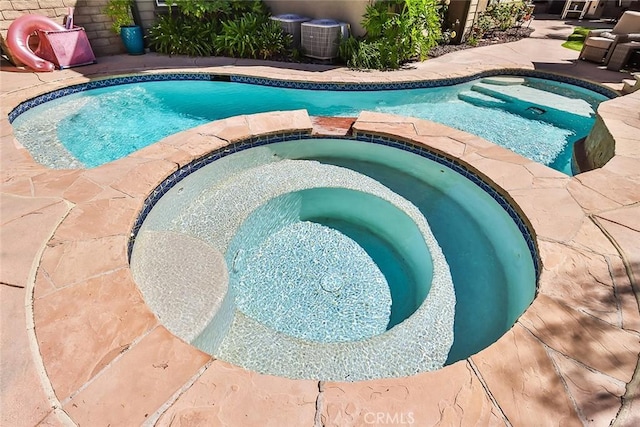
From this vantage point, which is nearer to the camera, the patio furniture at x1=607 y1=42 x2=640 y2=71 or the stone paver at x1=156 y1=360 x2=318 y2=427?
the stone paver at x1=156 y1=360 x2=318 y2=427

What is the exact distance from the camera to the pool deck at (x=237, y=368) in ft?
5.47

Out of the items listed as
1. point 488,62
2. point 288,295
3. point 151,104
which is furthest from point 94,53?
point 488,62

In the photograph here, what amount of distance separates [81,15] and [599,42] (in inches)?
503

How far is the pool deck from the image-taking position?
5.47ft

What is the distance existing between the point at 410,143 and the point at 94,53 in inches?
348

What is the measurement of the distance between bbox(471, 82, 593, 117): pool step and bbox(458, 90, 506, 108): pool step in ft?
0.51

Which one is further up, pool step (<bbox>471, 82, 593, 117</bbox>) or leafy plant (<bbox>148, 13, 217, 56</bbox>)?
leafy plant (<bbox>148, 13, 217, 56</bbox>)

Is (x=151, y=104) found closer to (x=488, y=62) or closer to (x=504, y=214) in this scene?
(x=504, y=214)

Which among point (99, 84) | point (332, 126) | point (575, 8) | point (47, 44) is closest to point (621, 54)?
point (332, 126)

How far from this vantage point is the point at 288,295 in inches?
121

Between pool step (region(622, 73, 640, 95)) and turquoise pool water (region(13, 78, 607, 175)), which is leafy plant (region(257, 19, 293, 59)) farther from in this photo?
pool step (region(622, 73, 640, 95))

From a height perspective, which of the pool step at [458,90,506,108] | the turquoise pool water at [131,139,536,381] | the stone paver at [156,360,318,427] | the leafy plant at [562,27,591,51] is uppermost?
the leafy plant at [562,27,591,51]

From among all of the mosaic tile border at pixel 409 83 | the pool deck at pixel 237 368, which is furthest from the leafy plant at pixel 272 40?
the pool deck at pixel 237 368

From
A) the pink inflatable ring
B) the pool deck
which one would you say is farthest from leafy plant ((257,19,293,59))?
the pool deck
